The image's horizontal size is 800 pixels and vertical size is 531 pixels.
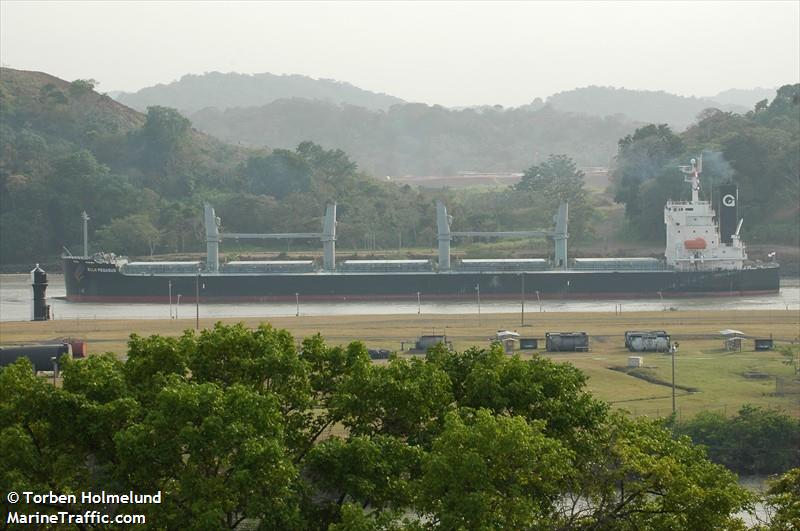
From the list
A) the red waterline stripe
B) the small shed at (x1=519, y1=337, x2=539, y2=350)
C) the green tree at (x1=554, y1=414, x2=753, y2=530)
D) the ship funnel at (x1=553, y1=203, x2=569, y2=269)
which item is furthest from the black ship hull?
the green tree at (x1=554, y1=414, x2=753, y2=530)

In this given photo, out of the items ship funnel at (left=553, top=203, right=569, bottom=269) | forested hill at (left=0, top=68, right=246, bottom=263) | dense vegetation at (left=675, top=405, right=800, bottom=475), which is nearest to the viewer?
dense vegetation at (left=675, top=405, right=800, bottom=475)

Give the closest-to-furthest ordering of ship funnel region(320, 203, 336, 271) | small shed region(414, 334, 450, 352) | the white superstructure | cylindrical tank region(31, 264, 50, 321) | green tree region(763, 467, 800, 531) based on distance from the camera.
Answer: green tree region(763, 467, 800, 531), small shed region(414, 334, 450, 352), cylindrical tank region(31, 264, 50, 321), the white superstructure, ship funnel region(320, 203, 336, 271)

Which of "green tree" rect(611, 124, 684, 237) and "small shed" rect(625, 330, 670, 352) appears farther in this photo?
"green tree" rect(611, 124, 684, 237)

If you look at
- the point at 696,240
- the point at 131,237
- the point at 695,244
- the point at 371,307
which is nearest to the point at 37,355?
the point at 371,307

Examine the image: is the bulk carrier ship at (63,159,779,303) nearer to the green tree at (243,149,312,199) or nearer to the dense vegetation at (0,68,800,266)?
the dense vegetation at (0,68,800,266)

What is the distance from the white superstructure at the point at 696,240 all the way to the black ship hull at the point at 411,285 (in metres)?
1.69

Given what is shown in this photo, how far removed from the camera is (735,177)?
9156cm

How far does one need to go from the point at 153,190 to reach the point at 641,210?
39042 millimetres

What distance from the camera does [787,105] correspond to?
365 feet

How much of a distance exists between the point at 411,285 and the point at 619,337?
79.2 ft

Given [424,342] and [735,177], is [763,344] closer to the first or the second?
[424,342]

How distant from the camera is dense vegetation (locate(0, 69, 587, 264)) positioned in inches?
3652

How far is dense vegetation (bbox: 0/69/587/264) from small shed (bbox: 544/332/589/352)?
164 ft

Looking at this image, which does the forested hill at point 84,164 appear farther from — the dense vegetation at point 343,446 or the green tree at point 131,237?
the dense vegetation at point 343,446
